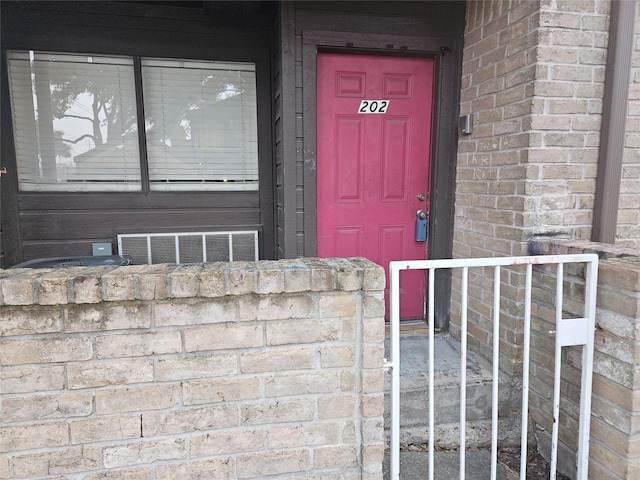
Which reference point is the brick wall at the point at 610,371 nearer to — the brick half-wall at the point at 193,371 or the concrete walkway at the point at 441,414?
the concrete walkway at the point at 441,414

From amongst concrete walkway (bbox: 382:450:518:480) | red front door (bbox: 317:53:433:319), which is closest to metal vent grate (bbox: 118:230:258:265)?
red front door (bbox: 317:53:433:319)

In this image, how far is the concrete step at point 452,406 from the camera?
2432 millimetres

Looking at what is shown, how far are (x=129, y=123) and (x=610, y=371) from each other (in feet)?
12.0

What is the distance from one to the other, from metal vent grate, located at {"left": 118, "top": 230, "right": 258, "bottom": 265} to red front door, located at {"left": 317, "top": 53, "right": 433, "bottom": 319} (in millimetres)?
740

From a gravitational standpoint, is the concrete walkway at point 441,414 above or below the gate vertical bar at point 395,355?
below

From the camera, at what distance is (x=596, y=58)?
2482 mm

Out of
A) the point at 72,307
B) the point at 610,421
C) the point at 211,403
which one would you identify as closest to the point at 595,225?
the point at 610,421

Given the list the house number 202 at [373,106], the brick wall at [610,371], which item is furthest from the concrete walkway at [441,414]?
the house number 202 at [373,106]

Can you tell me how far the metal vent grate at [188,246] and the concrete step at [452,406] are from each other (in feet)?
5.68

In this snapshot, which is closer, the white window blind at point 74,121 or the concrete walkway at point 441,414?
the concrete walkway at point 441,414

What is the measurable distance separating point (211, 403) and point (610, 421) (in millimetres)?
1881

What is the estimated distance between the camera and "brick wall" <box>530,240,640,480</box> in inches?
72.8

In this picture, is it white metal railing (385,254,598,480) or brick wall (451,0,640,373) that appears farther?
brick wall (451,0,640,373)

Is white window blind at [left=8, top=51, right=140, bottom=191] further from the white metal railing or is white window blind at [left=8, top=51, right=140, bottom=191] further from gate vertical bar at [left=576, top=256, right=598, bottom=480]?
gate vertical bar at [left=576, top=256, right=598, bottom=480]
